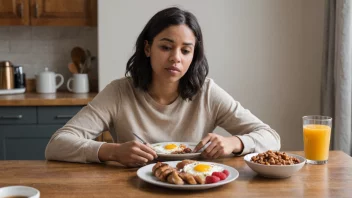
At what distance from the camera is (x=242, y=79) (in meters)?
3.46

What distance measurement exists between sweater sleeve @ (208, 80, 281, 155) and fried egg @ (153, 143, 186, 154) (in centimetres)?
26

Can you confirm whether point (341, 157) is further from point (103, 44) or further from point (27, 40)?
point (27, 40)

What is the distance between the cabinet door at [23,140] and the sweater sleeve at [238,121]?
5.03ft

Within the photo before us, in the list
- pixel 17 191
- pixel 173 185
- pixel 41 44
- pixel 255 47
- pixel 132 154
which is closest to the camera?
pixel 17 191

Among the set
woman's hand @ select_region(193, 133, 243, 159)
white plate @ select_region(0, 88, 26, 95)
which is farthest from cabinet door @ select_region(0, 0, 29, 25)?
woman's hand @ select_region(193, 133, 243, 159)

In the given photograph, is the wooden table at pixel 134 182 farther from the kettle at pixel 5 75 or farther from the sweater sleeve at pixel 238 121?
the kettle at pixel 5 75

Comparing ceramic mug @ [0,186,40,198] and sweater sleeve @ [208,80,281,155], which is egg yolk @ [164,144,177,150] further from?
ceramic mug @ [0,186,40,198]

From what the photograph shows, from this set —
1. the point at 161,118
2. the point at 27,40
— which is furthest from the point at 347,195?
the point at 27,40

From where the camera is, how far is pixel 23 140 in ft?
11.0

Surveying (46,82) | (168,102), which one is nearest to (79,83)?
(46,82)

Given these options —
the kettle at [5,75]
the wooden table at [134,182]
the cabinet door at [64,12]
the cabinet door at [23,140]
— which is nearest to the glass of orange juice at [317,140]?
the wooden table at [134,182]

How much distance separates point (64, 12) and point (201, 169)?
7.72ft

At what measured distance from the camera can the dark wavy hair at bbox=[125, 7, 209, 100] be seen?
2.04 metres

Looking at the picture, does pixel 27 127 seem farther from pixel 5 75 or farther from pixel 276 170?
pixel 276 170
